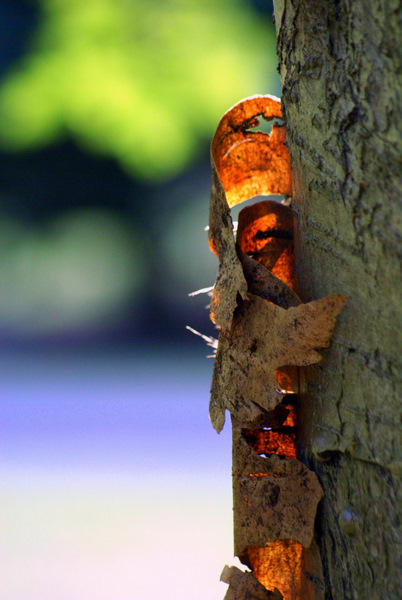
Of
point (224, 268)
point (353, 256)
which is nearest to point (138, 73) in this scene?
point (224, 268)

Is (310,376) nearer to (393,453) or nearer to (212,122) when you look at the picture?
(393,453)

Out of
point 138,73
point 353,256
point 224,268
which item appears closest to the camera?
point 353,256

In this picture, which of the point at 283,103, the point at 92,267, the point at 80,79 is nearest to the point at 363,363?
the point at 283,103

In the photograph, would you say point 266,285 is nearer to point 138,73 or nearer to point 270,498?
point 270,498

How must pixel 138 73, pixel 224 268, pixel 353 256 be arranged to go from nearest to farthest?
1. pixel 353 256
2. pixel 224 268
3. pixel 138 73

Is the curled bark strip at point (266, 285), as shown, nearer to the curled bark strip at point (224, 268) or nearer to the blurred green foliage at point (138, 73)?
the curled bark strip at point (224, 268)

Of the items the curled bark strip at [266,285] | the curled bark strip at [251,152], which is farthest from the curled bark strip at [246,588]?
the curled bark strip at [251,152]

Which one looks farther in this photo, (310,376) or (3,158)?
(3,158)
